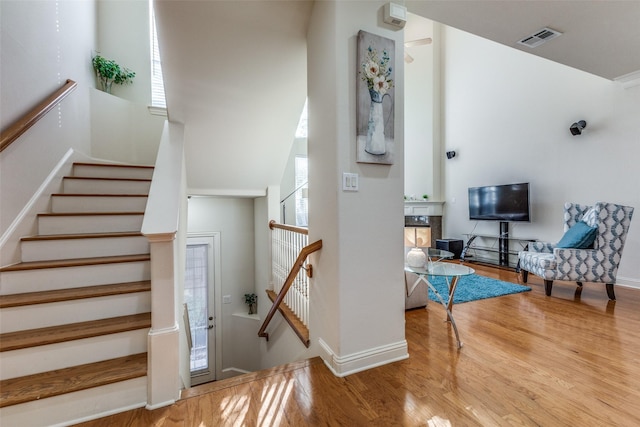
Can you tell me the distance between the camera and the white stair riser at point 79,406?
4.13 feet

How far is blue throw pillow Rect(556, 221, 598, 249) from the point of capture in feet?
10.1

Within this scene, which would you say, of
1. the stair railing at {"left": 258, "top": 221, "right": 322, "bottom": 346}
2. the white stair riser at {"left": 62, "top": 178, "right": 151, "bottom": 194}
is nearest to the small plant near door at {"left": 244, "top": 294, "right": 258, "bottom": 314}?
the stair railing at {"left": 258, "top": 221, "right": 322, "bottom": 346}

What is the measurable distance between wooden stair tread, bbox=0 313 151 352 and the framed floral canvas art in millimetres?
1649

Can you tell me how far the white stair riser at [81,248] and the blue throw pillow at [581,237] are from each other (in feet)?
14.2

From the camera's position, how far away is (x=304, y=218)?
6.06 metres

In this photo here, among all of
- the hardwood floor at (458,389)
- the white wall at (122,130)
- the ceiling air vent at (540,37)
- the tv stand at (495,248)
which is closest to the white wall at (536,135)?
the tv stand at (495,248)

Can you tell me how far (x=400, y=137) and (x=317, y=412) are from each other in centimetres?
165

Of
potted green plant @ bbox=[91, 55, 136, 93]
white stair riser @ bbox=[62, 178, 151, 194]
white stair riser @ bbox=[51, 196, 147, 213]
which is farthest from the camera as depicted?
potted green plant @ bbox=[91, 55, 136, 93]

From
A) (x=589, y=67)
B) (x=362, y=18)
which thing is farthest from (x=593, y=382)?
(x=589, y=67)

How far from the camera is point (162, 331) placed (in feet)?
4.81

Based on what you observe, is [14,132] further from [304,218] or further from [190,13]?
[304,218]

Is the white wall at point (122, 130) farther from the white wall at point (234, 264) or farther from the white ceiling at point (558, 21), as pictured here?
the white ceiling at point (558, 21)

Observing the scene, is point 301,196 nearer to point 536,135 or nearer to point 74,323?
point 536,135

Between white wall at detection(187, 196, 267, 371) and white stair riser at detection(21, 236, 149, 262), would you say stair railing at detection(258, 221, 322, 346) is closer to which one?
white wall at detection(187, 196, 267, 371)
